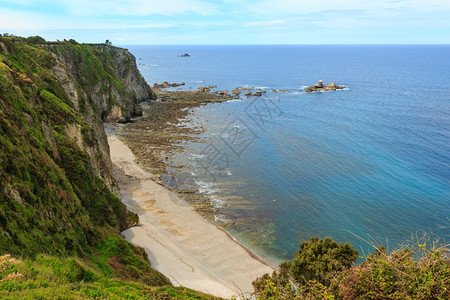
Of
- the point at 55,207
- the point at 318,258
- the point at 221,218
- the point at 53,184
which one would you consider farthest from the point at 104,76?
the point at 318,258

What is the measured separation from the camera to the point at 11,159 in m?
20.1

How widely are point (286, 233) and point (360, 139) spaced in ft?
136

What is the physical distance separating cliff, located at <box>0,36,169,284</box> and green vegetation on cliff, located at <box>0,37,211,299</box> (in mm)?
76

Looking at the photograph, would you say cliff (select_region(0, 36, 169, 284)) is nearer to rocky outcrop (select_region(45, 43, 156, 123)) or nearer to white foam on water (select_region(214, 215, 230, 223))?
white foam on water (select_region(214, 215, 230, 223))

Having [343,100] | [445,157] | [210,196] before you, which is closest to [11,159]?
[210,196]

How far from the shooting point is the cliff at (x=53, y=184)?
18766mm

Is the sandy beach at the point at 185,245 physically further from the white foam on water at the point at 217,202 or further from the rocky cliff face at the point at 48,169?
the rocky cliff face at the point at 48,169

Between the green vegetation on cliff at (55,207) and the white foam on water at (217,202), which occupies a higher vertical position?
the green vegetation on cliff at (55,207)

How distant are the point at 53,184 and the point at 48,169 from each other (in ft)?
4.59

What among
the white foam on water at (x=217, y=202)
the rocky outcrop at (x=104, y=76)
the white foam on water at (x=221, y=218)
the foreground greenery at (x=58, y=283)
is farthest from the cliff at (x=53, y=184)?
the rocky outcrop at (x=104, y=76)

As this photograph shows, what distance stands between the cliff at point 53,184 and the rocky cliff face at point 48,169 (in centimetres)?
7

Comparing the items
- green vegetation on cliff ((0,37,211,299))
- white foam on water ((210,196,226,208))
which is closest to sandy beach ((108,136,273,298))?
green vegetation on cliff ((0,37,211,299))

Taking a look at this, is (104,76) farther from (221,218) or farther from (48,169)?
(48,169)

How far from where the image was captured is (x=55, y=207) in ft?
72.9
